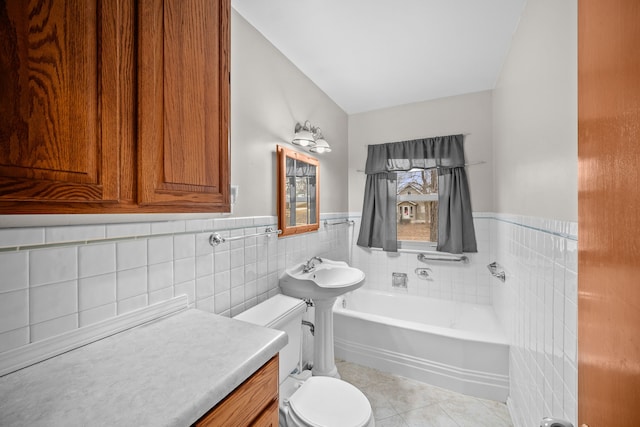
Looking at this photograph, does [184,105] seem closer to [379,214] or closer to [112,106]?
[112,106]

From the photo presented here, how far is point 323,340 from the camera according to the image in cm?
182

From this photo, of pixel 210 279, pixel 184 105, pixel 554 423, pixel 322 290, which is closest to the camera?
pixel 554 423

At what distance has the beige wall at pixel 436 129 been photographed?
2.53m

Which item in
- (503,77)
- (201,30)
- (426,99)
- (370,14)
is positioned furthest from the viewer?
(426,99)

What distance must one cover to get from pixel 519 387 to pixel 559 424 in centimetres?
147

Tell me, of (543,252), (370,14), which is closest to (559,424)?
(543,252)

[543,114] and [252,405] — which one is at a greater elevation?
[543,114]

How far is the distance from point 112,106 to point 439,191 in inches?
107

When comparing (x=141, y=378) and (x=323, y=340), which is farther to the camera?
(x=323, y=340)

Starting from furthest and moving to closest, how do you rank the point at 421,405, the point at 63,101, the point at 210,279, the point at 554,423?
the point at 421,405 < the point at 210,279 < the point at 63,101 < the point at 554,423

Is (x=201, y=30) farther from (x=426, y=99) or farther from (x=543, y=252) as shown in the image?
(x=426, y=99)

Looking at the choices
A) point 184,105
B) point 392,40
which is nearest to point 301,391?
point 184,105

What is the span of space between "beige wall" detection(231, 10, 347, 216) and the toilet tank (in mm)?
572

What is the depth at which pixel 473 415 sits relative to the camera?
170 centimetres
